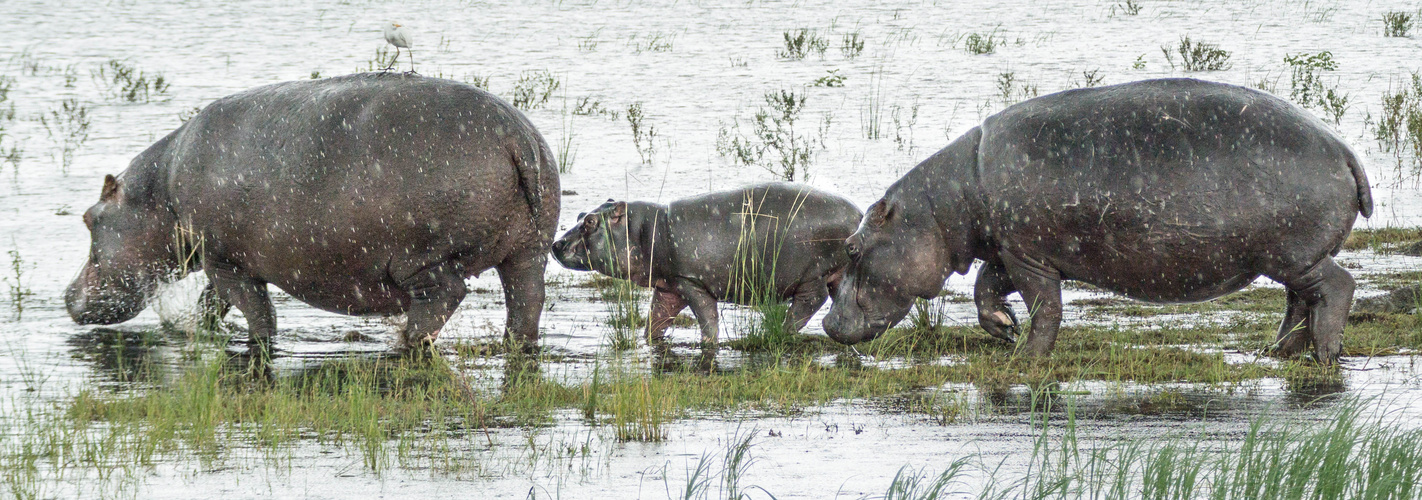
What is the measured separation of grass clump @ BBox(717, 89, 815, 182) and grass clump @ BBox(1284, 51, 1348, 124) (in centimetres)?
499

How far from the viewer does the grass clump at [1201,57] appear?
1609 centimetres

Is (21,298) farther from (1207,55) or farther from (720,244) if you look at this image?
(1207,55)

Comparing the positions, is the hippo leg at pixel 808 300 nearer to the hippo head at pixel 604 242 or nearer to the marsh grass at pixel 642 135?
→ the hippo head at pixel 604 242

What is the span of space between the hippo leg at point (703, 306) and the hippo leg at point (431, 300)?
1.31 m

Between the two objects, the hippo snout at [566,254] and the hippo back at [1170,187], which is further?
the hippo snout at [566,254]

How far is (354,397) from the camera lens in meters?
4.52

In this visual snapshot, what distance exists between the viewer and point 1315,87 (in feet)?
46.6

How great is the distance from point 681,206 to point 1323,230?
3.29 metres

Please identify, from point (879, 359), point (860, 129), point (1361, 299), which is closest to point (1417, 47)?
point (860, 129)

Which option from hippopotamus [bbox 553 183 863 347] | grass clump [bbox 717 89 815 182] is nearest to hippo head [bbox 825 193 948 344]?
hippopotamus [bbox 553 183 863 347]

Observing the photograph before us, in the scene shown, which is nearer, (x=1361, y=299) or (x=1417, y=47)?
(x=1361, y=299)

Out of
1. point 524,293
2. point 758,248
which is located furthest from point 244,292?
point 758,248

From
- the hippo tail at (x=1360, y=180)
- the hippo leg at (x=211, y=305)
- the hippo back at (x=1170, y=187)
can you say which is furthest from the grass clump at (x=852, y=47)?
the hippo tail at (x=1360, y=180)

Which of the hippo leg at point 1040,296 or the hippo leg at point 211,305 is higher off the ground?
the hippo leg at point 1040,296
